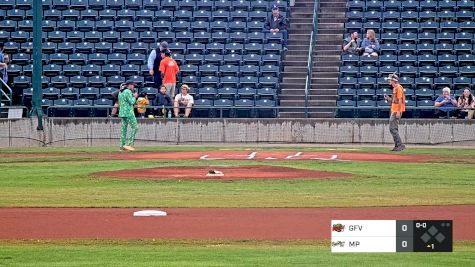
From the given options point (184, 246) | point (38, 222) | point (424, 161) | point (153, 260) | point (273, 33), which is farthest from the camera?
point (273, 33)

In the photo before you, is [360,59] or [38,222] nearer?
[38,222]

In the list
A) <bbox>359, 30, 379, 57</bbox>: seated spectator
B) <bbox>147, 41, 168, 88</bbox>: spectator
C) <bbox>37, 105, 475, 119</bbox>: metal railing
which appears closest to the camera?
<bbox>37, 105, 475, 119</bbox>: metal railing

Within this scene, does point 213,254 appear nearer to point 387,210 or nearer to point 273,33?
point 387,210

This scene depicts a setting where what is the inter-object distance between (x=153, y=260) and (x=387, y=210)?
23.0 ft

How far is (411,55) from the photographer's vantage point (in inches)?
1801

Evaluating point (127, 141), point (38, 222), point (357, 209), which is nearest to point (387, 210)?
point (357, 209)

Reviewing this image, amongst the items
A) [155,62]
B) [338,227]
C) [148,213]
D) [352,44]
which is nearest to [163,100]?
[155,62]

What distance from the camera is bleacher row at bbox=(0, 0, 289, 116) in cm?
4484

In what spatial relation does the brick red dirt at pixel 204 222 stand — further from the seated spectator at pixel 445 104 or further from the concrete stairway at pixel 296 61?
the concrete stairway at pixel 296 61

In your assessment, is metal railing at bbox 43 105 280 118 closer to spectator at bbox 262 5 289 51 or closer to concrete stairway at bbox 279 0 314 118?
concrete stairway at bbox 279 0 314 118

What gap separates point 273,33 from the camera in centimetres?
4653

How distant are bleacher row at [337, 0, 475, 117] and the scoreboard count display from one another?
30824 mm

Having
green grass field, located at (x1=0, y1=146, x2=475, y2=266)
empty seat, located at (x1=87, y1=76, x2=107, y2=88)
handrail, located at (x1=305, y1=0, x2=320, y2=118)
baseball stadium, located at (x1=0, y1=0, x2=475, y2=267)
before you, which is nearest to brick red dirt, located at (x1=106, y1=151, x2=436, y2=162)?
baseball stadium, located at (x1=0, y1=0, x2=475, y2=267)

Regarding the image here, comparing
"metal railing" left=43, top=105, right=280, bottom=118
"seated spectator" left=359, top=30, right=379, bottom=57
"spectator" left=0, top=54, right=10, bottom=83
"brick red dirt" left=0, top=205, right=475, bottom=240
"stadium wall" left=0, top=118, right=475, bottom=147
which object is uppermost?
"seated spectator" left=359, top=30, right=379, bottom=57
